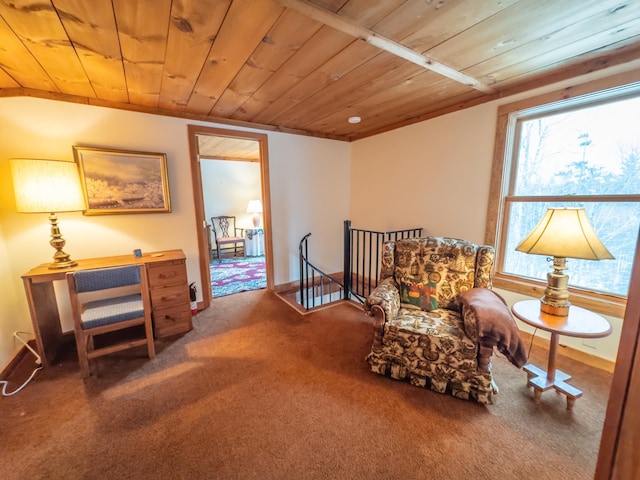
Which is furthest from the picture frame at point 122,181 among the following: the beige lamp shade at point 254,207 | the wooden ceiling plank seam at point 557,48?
the beige lamp shade at point 254,207

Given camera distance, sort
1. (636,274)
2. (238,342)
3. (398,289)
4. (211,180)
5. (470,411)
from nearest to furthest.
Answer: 1. (636,274)
2. (470,411)
3. (398,289)
4. (238,342)
5. (211,180)

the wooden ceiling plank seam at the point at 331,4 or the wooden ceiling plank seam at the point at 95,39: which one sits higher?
the wooden ceiling plank seam at the point at 331,4

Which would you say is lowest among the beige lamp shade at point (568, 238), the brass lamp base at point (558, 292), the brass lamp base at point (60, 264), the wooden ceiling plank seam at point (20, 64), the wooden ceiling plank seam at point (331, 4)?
the brass lamp base at point (558, 292)

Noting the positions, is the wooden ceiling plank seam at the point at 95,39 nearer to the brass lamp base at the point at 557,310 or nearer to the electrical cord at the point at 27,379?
the electrical cord at the point at 27,379

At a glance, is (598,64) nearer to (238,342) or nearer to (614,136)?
(614,136)

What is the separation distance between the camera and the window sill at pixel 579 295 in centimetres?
187

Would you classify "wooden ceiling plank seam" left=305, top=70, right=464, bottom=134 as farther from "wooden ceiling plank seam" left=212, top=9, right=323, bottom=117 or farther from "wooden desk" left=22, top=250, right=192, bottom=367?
"wooden desk" left=22, top=250, right=192, bottom=367

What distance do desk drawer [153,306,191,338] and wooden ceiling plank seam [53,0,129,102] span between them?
6.30 feet

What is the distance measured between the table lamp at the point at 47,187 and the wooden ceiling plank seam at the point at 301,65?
158 cm

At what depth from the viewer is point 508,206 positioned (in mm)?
2416

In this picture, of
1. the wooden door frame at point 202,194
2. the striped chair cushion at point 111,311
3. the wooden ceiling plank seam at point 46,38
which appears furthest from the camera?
the wooden door frame at point 202,194

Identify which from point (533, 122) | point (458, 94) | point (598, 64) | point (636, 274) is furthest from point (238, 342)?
point (598, 64)

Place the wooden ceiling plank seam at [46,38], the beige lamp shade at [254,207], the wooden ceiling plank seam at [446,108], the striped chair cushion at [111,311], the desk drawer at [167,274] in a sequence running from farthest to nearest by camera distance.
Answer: the beige lamp shade at [254,207] < the wooden ceiling plank seam at [446,108] < the desk drawer at [167,274] < the striped chair cushion at [111,311] < the wooden ceiling plank seam at [46,38]

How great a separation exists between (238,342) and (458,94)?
3061mm
